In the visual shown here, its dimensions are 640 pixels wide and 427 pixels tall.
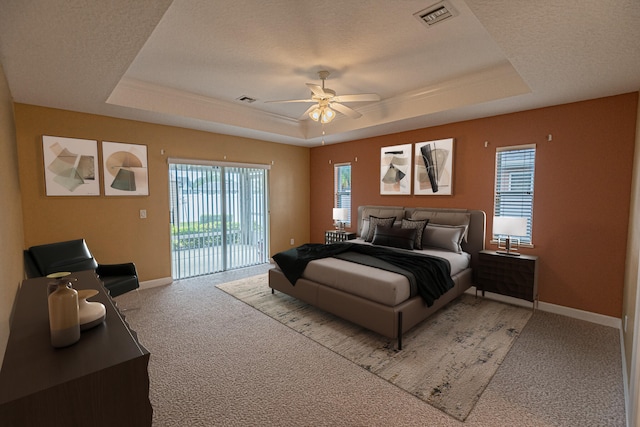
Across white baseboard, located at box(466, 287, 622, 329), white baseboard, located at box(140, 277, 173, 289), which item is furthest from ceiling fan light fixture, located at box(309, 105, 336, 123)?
white baseboard, located at box(140, 277, 173, 289)

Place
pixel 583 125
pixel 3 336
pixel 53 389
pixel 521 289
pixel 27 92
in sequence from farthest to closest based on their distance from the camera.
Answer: pixel 521 289 < pixel 583 125 < pixel 27 92 < pixel 3 336 < pixel 53 389

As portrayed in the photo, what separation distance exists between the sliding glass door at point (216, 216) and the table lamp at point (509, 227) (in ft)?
13.6

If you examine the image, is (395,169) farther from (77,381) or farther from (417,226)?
(77,381)

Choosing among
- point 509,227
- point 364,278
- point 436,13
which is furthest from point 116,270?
point 509,227

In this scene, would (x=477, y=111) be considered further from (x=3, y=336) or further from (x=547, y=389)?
(x=3, y=336)

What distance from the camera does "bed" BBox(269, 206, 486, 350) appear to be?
2760mm

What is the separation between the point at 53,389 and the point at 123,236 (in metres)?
3.73

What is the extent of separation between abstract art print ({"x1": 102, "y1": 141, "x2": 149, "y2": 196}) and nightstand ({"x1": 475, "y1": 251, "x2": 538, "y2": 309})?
509 centimetres

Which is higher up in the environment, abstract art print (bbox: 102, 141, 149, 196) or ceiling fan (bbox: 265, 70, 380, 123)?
ceiling fan (bbox: 265, 70, 380, 123)

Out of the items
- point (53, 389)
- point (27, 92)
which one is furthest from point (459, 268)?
point (27, 92)

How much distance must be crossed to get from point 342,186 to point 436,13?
4.04 metres

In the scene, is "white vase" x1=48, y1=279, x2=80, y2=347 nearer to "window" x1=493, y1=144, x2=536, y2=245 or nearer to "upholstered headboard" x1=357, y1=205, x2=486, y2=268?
"upholstered headboard" x1=357, y1=205, x2=486, y2=268

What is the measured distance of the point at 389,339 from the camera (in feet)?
9.43

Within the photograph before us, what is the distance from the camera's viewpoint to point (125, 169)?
13.6ft
